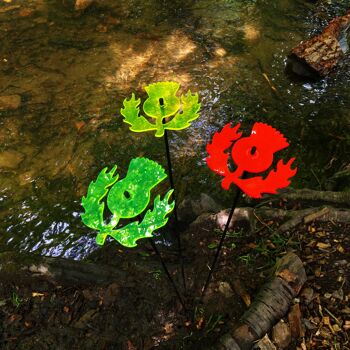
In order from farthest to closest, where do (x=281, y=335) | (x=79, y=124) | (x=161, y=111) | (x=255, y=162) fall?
1. (x=79, y=124)
2. (x=281, y=335)
3. (x=161, y=111)
4. (x=255, y=162)

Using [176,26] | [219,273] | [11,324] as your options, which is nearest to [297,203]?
[219,273]

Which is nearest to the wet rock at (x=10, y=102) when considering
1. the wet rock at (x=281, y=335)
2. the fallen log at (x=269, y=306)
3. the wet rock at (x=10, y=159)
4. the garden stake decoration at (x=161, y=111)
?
the wet rock at (x=10, y=159)

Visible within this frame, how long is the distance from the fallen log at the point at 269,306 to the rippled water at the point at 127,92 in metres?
1.16

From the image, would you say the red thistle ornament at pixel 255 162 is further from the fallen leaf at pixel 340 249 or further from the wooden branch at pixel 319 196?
the wooden branch at pixel 319 196

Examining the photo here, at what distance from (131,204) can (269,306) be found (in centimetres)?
105

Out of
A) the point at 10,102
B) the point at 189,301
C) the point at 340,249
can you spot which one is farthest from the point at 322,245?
the point at 10,102

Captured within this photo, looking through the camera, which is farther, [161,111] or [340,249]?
[340,249]

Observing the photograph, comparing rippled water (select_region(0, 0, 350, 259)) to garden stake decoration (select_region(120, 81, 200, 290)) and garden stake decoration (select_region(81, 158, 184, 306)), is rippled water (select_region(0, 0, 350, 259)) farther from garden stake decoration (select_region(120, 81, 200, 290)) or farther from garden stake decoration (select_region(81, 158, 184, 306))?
garden stake decoration (select_region(120, 81, 200, 290))

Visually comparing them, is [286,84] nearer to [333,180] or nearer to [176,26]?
[333,180]

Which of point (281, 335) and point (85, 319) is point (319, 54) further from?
point (85, 319)

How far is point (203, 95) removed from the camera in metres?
4.29

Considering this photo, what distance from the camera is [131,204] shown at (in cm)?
171

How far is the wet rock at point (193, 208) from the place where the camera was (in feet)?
9.87

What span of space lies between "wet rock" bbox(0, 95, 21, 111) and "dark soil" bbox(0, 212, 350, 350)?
2.41m
